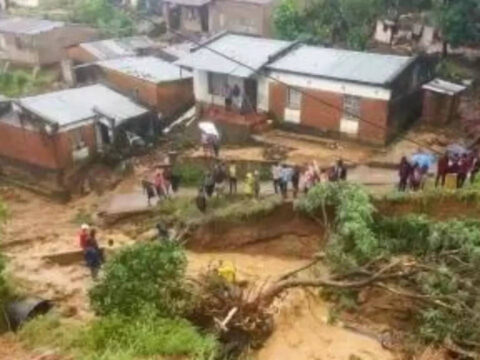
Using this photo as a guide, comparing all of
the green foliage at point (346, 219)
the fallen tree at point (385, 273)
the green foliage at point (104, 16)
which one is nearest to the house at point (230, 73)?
the green foliage at point (346, 219)

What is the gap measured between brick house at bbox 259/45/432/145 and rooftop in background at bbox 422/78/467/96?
0.57 m

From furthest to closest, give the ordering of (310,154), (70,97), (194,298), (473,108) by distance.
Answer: (70,97)
(473,108)
(310,154)
(194,298)

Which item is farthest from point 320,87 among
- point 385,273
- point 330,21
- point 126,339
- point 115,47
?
point 126,339

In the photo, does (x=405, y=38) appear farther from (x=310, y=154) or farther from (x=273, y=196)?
(x=273, y=196)

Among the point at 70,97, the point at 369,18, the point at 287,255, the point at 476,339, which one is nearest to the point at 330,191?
the point at 287,255

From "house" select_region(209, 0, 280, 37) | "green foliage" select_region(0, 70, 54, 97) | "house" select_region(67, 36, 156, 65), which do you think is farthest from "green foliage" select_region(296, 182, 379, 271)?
"green foliage" select_region(0, 70, 54, 97)

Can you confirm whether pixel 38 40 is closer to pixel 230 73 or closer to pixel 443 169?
pixel 230 73

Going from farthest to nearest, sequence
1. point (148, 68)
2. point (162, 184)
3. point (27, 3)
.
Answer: point (27, 3)
point (148, 68)
point (162, 184)

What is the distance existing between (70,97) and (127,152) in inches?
144

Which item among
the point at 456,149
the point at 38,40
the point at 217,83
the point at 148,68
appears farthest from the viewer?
the point at 38,40

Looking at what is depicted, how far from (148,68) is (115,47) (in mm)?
6028

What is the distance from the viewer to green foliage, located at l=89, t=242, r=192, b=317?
41.3ft

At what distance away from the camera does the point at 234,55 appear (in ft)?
94.4

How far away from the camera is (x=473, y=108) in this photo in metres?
27.4
